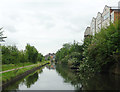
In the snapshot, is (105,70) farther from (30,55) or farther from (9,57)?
(30,55)

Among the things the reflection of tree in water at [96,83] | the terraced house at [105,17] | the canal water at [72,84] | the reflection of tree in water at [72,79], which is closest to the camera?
the reflection of tree in water at [96,83]

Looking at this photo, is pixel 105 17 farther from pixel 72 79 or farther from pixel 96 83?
pixel 96 83

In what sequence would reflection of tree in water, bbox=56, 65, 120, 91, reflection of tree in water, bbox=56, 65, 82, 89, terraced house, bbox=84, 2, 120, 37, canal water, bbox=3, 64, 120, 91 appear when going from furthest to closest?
terraced house, bbox=84, 2, 120, 37 → reflection of tree in water, bbox=56, 65, 82, 89 → canal water, bbox=3, 64, 120, 91 → reflection of tree in water, bbox=56, 65, 120, 91

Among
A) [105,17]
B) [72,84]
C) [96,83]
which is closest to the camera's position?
[96,83]

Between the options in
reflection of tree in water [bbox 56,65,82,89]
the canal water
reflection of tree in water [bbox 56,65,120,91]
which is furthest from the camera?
Result: reflection of tree in water [bbox 56,65,82,89]

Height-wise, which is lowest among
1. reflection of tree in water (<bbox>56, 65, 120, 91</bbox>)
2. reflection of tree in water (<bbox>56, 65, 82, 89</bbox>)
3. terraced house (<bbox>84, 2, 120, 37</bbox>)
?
reflection of tree in water (<bbox>56, 65, 82, 89</bbox>)

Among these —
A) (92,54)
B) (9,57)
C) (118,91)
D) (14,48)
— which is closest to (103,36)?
(92,54)

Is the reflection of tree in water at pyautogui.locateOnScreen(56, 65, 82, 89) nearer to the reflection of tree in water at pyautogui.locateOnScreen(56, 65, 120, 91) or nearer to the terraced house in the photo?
the reflection of tree in water at pyautogui.locateOnScreen(56, 65, 120, 91)

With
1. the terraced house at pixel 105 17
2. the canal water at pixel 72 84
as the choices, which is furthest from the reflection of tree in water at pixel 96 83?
the terraced house at pixel 105 17

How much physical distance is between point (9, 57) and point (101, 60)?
1570 centimetres

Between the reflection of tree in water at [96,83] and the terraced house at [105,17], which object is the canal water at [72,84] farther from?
the terraced house at [105,17]

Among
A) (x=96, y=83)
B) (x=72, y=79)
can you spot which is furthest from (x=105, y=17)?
(x=96, y=83)

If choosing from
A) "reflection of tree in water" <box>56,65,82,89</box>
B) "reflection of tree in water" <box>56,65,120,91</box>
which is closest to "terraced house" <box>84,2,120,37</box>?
"reflection of tree in water" <box>56,65,82,89</box>

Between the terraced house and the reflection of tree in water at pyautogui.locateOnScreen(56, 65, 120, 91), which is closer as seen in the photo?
the reflection of tree in water at pyautogui.locateOnScreen(56, 65, 120, 91)
